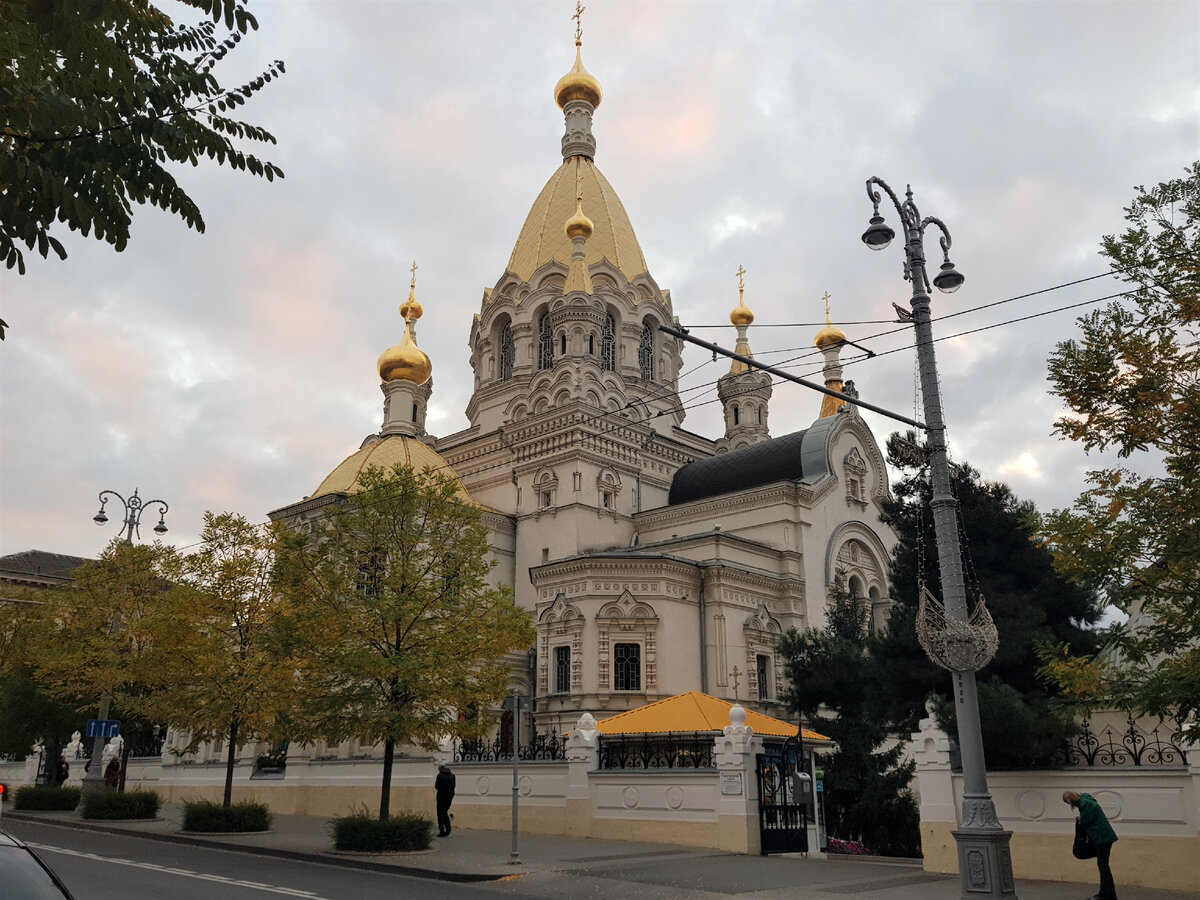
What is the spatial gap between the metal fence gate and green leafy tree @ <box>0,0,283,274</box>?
47.3ft

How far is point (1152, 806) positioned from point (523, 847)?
1039cm

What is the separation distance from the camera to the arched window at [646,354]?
4540cm

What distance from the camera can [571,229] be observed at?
43.5m

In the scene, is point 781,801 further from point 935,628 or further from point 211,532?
point 211,532

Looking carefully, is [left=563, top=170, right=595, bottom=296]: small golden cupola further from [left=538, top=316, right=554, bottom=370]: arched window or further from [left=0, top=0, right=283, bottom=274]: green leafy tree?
[left=0, top=0, right=283, bottom=274]: green leafy tree

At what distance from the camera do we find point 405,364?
41.9 meters

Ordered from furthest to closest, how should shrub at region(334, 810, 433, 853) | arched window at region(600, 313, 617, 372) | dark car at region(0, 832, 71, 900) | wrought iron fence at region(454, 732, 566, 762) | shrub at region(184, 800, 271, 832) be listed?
arched window at region(600, 313, 617, 372) → wrought iron fence at region(454, 732, 566, 762) → shrub at region(184, 800, 271, 832) → shrub at region(334, 810, 433, 853) → dark car at region(0, 832, 71, 900)

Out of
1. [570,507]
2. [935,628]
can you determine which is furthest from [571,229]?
[935,628]

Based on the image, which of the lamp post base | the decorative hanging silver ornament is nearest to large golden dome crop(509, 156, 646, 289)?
the decorative hanging silver ornament

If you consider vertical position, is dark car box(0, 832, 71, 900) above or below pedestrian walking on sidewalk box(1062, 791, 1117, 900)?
above

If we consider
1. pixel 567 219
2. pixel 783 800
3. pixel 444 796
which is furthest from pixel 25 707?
pixel 567 219

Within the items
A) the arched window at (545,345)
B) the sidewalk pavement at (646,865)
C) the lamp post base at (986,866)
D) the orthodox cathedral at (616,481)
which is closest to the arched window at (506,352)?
the orthodox cathedral at (616,481)

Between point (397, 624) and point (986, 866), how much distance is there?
11800mm

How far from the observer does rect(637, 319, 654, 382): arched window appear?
149 ft
